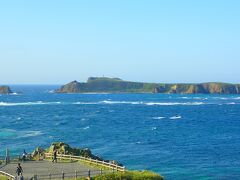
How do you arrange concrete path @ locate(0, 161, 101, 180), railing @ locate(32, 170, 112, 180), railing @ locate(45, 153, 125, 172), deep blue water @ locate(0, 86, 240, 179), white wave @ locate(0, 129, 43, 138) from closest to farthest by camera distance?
1. railing @ locate(32, 170, 112, 180)
2. concrete path @ locate(0, 161, 101, 180)
3. railing @ locate(45, 153, 125, 172)
4. deep blue water @ locate(0, 86, 240, 179)
5. white wave @ locate(0, 129, 43, 138)

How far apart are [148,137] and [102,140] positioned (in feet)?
37.2

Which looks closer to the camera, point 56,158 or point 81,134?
point 56,158

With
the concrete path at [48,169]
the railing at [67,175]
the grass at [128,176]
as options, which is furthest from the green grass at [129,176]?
the concrete path at [48,169]

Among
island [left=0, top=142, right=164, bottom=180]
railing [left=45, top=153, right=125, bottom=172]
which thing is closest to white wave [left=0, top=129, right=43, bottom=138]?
island [left=0, top=142, right=164, bottom=180]

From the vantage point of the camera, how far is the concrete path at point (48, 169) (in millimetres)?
49306

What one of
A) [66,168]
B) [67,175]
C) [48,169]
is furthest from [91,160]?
[67,175]

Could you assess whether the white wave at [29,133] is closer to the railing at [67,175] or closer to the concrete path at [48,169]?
the concrete path at [48,169]

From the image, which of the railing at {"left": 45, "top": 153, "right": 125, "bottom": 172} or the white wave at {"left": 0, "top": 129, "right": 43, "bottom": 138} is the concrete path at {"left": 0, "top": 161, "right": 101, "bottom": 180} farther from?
the white wave at {"left": 0, "top": 129, "right": 43, "bottom": 138}

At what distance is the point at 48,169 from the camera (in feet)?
174

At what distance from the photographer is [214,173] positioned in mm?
68500

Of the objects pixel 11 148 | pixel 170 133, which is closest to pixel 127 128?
pixel 170 133

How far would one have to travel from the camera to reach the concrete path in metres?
49.3

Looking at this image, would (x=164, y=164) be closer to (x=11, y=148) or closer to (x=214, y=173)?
(x=214, y=173)

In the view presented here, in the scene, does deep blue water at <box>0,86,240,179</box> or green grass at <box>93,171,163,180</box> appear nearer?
green grass at <box>93,171,163,180</box>
